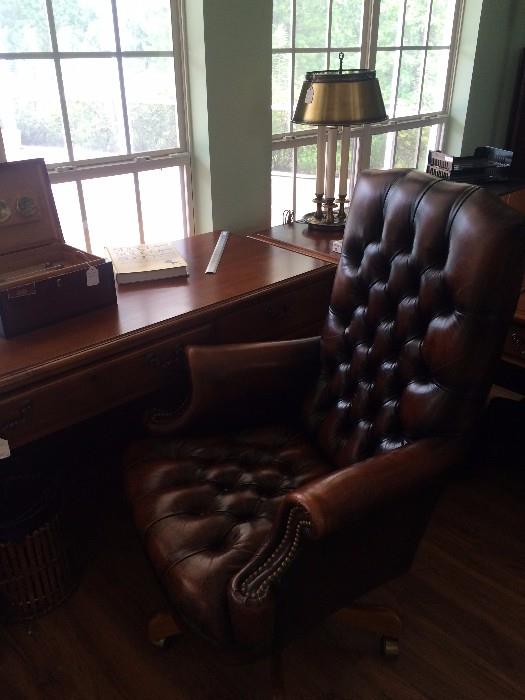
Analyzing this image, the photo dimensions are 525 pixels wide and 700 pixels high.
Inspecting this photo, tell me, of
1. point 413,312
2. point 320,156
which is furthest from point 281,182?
point 413,312

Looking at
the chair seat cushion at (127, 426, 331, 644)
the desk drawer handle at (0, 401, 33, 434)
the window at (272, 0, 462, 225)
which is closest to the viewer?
the chair seat cushion at (127, 426, 331, 644)

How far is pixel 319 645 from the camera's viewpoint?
1336mm

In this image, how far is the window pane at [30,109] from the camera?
154 centimetres

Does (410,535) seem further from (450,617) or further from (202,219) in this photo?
(202,219)

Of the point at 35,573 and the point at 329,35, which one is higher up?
the point at 329,35

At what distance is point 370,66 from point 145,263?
1.68 m

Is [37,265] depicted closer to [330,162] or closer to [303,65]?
[330,162]

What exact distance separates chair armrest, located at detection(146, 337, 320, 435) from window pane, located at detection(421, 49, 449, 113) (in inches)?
86.9

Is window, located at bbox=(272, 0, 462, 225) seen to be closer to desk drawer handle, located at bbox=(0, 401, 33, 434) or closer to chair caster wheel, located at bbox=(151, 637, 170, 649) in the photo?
desk drawer handle, located at bbox=(0, 401, 33, 434)

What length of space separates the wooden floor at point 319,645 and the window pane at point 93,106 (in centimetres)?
118

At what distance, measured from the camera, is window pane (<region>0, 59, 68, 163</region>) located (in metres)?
1.54

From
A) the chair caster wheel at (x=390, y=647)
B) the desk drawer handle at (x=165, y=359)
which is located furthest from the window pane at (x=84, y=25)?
the chair caster wheel at (x=390, y=647)

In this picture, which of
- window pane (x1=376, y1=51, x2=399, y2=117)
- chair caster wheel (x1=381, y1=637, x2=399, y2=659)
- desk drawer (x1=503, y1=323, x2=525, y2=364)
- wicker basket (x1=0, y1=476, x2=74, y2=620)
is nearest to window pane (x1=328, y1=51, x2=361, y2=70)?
window pane (x1=376, y1=51, x2=399, y2=117)

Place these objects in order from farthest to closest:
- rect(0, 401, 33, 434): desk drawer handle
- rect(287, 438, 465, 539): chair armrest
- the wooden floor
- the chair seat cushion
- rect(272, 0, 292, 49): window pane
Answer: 1. rect(272, 0, 292, 49): window pane
2. the wooden floor
3. rect(0, 401, 33, 434): desk drawer handle
4. the chair seat cushion
5. rect(287, 438, 465, 539): chair armrest
